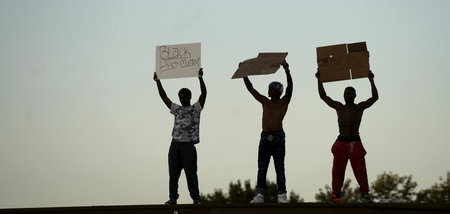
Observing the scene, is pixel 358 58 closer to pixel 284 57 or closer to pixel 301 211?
pixel 284 57

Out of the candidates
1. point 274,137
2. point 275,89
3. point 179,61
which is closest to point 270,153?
point 274,137

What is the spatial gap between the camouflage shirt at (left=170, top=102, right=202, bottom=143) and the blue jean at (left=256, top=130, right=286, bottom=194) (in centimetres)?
103

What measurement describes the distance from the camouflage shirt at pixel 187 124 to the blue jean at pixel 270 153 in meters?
1.03

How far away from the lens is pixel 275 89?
39.6 feet

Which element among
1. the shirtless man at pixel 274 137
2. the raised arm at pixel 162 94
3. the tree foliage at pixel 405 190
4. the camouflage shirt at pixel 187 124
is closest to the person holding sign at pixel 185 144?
the camouflage shirt at pixel 187 124

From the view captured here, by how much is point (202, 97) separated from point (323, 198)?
42.6 meters

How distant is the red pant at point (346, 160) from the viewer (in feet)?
38.7

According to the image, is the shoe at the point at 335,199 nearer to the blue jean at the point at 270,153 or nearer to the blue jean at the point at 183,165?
the blue jean at the point at 270,153

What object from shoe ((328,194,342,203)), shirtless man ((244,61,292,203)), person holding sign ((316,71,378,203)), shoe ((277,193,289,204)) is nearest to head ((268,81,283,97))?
shirtless man ((244,61,292,203))

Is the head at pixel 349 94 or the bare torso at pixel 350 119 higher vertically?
the head at pixel 349 94

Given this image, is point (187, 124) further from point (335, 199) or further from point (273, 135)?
point (335, 199)

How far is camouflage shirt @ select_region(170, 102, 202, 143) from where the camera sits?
12.0 metres

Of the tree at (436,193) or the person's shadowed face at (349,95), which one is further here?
the tree at (436,193)

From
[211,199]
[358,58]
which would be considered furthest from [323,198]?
[358,58]
